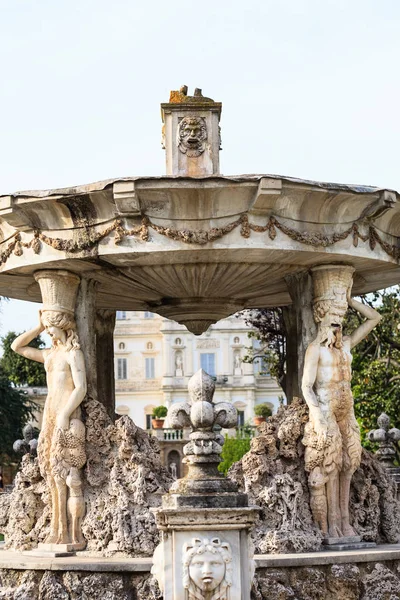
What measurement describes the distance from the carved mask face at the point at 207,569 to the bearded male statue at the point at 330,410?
346cm

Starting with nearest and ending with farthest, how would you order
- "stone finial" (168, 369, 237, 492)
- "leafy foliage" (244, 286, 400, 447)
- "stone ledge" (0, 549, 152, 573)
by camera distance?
"stone finial" (168, 369, 237, 492)
"stone ledge" (0, 549, 152, 573)
"leafy foliage" (244, 286, 400, 447)

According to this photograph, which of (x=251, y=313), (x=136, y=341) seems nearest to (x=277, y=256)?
(x=251, y=313)

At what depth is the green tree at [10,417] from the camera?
34.8m

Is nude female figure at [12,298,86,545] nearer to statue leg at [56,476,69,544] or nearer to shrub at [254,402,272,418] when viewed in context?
statue leg at [56,476,69,544]

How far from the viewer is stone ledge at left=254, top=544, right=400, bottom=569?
376 inches

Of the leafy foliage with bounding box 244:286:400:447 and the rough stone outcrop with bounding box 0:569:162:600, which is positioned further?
the leafy foliage with bounding box 244:286:400:447

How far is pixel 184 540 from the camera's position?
7.53 m

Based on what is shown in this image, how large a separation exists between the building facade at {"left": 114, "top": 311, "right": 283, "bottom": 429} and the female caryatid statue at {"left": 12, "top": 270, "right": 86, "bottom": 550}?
60878mm

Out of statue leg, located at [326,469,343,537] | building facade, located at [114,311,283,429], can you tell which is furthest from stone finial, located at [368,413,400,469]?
building facade, located at [114,311,283,429]

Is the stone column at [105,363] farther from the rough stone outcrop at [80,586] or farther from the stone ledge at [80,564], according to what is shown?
the rough stone outcrop at [80,586]

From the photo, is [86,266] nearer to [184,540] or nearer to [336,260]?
[336,260]

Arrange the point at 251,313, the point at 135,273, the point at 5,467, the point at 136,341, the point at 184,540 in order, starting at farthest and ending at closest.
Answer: the point at 136,341
the point at 5,467
the point at 251,313
the point at 135,273
the point at 184,540

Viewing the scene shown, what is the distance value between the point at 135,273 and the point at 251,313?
13319mm

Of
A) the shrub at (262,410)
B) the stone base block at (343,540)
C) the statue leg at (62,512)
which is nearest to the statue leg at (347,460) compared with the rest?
the stone base block at (343,540)
